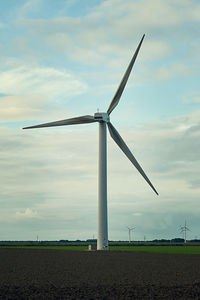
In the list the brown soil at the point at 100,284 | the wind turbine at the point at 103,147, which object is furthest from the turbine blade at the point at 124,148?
the brown soil at the point at 100,284

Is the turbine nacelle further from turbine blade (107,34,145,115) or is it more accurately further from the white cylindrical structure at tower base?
the white cylindrical structure at tower base

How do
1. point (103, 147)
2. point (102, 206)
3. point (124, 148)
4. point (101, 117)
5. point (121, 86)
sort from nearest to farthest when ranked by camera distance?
point (102, 206)
point (124, 148)
point (121, 86)
point (103, 147)
point (101, 117)

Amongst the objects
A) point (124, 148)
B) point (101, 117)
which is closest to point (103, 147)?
point (124, 148)

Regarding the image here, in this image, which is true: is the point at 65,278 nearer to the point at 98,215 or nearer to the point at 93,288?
the point at 93,288

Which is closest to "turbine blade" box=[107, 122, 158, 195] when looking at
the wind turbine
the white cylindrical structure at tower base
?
the wind turbine

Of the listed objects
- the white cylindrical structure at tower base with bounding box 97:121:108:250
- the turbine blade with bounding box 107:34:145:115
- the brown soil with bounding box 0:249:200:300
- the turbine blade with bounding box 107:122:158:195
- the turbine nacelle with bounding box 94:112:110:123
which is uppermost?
the turbine blade with bounding box 107:34:145:115

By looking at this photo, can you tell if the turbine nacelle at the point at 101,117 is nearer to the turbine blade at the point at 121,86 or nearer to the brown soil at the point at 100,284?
the turbine blade at the point at 121,86

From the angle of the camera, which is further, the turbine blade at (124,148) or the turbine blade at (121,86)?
the turbine blade at (121,86)

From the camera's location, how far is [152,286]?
26141 mm

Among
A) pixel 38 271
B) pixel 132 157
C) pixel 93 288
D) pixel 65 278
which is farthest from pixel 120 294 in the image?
pixel 132 157

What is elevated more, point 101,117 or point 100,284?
point 101,117

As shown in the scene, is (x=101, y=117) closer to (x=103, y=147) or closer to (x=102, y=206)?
(x=103, y=147)

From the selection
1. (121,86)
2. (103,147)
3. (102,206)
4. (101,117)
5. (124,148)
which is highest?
(121,86)

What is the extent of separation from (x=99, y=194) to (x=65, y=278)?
4006cm
